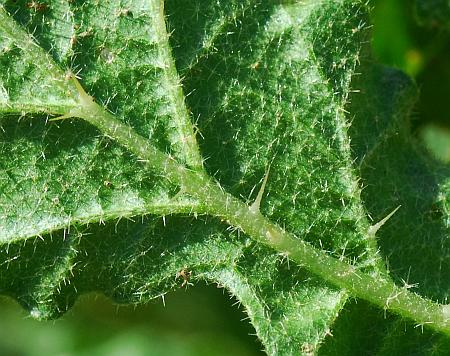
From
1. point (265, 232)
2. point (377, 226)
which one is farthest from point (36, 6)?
point (377, 226)

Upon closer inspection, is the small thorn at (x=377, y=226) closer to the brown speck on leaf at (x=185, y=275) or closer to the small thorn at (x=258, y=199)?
the small thorn at (x=258, y=199)

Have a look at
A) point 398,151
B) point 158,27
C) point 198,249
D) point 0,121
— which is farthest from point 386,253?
point 0,121

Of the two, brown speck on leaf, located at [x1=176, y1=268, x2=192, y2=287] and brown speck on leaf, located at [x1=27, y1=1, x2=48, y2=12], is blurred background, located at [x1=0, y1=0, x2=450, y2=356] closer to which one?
brown speck on leaf, located at [x1=176, y1=268, x2=192, y2=287]

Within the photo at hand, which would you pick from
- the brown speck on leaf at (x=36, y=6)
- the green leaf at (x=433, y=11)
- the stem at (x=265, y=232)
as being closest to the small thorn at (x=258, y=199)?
the stem at (x=265, y=232)

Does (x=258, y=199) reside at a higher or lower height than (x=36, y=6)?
lower

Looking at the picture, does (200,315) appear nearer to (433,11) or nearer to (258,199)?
(258,199)

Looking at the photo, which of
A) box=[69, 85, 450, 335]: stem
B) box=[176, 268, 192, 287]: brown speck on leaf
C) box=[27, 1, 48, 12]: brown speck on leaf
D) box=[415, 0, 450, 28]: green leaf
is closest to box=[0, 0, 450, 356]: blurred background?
box=[415, 0, 450, 28]: green leaf
